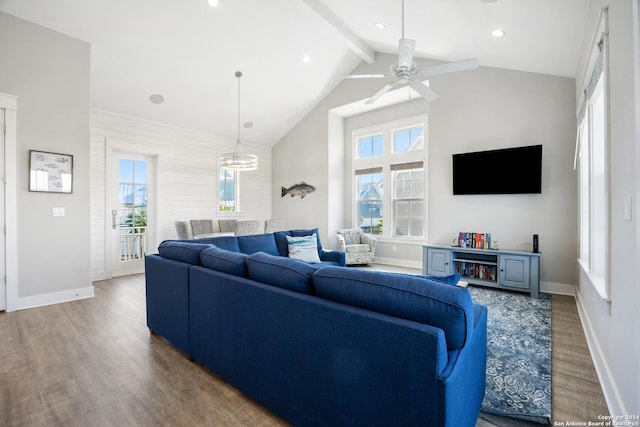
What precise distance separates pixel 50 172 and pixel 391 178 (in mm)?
5790

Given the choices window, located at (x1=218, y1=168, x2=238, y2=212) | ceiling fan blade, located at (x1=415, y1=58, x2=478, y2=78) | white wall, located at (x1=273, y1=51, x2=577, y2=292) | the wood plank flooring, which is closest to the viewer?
the wood plank flooring

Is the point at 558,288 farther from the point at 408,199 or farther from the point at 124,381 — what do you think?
the point at 124,381

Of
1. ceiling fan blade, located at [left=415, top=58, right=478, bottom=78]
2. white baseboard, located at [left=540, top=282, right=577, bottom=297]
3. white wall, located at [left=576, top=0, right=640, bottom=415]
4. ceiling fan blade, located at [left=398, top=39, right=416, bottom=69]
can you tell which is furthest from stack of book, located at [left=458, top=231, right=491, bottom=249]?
ceiling fan blade, located at [left=398, top=39, right=416, bottom=69]

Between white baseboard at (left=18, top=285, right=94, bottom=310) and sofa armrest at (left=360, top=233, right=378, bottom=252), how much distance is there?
4854 millimetres

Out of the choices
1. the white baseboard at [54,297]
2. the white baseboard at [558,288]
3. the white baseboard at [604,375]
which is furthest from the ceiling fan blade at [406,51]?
the white baseboard at [54,297]

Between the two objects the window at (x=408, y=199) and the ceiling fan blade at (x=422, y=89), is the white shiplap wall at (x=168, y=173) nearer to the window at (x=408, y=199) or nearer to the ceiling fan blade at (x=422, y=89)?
the window at (x=408, y=199)

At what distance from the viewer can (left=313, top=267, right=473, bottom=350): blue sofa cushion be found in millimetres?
1210

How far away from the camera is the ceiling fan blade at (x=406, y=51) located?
117 inches

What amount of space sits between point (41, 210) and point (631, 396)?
18.9ft

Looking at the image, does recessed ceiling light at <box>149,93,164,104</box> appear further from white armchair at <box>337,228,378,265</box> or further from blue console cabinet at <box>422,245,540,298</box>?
blue console cabinet at <box>422,245,540,298</box>

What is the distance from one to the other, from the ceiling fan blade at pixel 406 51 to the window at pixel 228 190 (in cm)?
515

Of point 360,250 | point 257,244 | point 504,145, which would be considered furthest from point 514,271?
point 257,244

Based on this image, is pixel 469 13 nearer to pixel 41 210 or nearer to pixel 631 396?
pixel 631 396

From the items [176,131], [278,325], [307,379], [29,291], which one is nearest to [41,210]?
[29,291]
